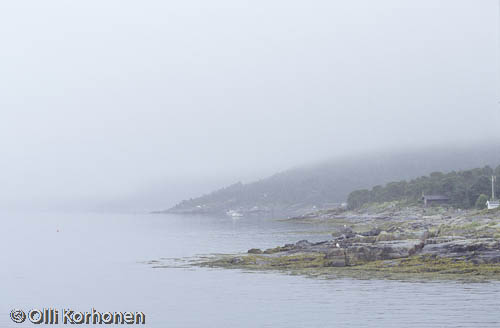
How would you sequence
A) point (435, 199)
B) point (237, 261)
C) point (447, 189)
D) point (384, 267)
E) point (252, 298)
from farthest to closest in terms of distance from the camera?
point (447, 189) → point (435, 199) → point (237, 261) → point (384, 267) → point (252, 298)

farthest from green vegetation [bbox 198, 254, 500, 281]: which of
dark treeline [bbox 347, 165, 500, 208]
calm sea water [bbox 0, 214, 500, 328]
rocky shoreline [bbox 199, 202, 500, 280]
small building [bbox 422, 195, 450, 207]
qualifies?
small building [bbox 422, 195, 450, 207]

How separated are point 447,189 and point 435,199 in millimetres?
6927

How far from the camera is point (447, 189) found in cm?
14862

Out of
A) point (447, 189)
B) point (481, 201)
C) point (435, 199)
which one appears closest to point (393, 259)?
point (481, 201)

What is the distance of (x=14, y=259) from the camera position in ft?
244

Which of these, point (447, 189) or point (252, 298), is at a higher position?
point (447, 189)

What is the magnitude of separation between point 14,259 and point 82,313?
42837 millimetres

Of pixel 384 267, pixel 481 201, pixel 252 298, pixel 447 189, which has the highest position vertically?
pixel 447 189

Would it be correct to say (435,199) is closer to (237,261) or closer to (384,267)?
(237,261)

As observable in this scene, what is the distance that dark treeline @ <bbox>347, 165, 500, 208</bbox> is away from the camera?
423ft

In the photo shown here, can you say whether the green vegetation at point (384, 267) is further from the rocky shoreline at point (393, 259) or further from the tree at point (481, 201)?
the tree at point (481, 201)

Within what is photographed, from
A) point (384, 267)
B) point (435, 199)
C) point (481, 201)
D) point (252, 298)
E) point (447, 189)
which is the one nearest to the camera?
point (252, 298)

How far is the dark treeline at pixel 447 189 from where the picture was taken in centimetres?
12888

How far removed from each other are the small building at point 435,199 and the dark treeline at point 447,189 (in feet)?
5.04
